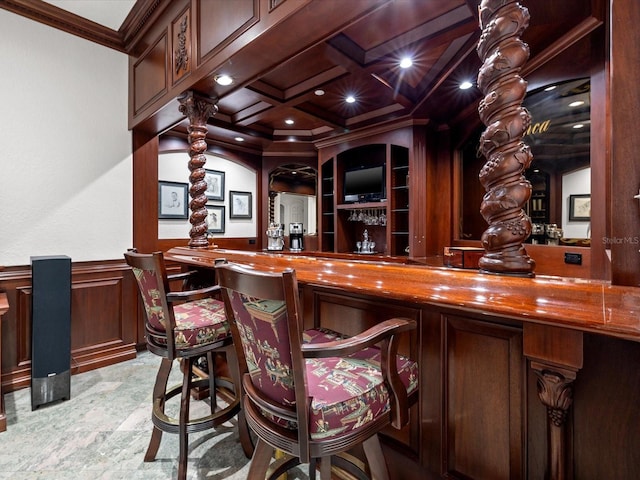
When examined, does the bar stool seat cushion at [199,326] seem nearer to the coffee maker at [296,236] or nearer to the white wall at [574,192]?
the white wall at [574,192]

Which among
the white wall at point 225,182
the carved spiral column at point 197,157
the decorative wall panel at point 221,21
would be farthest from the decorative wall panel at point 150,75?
the white wall at point 225,182

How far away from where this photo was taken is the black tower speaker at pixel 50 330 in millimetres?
2295

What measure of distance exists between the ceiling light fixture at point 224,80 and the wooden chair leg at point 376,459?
2.15m

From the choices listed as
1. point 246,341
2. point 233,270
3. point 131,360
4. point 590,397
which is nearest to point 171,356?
point 246,341

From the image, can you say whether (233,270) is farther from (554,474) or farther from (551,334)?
(554,474)

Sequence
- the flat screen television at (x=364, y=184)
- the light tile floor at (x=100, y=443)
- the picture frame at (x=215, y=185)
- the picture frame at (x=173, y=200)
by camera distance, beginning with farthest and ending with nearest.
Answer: the picture frame at (x=215, y=185)
the flat screen television at (x=364, y=184)
the picture frame at (x=173, y=200)
the light tile floor at (x=100, y=443)

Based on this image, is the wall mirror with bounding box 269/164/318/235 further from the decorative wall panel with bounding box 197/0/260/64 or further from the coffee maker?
the decorative wall panel with bounding box 197/0/260/64

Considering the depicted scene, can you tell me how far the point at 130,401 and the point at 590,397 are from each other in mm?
2675

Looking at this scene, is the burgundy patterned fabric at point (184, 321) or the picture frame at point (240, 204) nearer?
the burgundy patterned fabric at point (184, 321)

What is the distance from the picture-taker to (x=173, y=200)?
4336 millimetres

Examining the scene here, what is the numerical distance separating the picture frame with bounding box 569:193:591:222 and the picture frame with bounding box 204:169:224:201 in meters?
4.25

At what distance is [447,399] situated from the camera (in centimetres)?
118

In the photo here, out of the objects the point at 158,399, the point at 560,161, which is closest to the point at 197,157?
A: the point at 158,399

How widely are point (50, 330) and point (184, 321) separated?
61.1 inches
